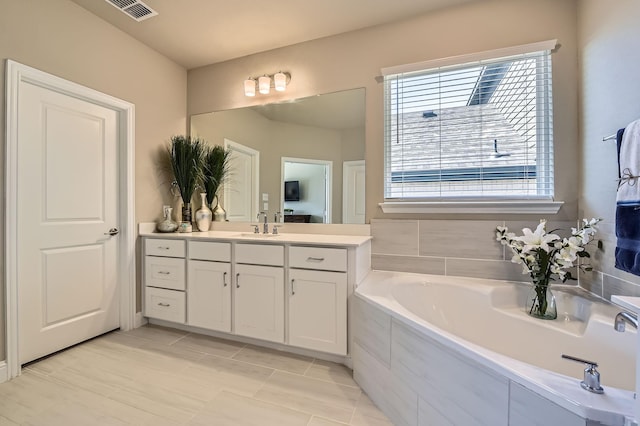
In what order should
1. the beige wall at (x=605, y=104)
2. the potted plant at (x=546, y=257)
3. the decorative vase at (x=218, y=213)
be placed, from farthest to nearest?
the decorative vase at (x=218, y=213) < the potted plant at (x=546, y=257) < the beige wall at (x=605, y=104)

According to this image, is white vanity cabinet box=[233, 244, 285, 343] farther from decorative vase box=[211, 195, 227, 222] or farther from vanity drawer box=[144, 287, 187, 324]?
decorative vase box=[211, 195, 227, 222]

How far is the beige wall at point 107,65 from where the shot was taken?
1.72 meters

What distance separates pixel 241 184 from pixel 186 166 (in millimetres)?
526

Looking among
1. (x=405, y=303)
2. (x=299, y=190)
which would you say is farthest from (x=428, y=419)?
(x=299, y=190)

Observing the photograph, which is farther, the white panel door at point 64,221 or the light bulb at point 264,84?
the light bulb at point 264,84

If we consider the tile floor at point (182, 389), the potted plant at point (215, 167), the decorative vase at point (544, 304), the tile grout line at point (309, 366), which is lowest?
the tile grout line at point (309, 366)

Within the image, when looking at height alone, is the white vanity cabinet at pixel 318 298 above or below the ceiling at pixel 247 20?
below

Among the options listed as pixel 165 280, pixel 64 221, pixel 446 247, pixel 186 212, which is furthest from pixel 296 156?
pixel 64 221

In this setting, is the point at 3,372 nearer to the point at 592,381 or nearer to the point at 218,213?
the point at 218,213

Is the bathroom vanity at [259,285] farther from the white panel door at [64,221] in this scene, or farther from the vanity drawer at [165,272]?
the white panel door at [64,221]

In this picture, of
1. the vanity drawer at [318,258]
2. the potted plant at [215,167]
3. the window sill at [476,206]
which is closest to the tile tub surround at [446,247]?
the window sill at [476,206]

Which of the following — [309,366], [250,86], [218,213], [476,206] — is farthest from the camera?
[218,213]

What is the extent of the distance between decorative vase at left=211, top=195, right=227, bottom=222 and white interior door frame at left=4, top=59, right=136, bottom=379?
69cm

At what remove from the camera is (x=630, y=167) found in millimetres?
1207
